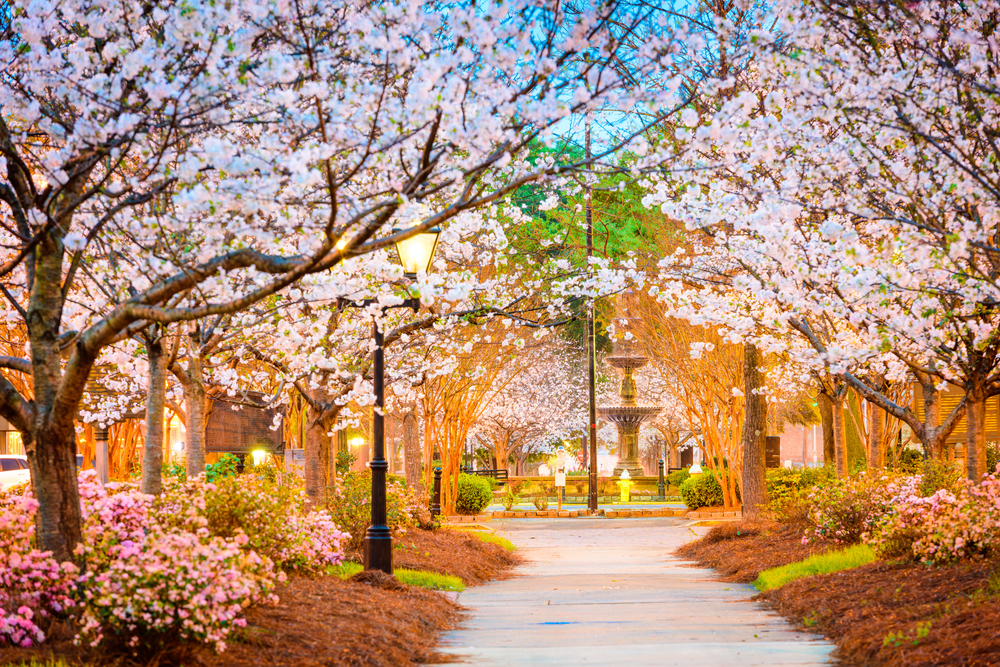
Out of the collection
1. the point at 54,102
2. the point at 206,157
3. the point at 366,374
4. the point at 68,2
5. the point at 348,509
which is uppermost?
the point at 68,2

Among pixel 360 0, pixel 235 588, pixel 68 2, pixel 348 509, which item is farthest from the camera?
pixel 348 509

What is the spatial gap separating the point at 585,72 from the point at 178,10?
2664 mm

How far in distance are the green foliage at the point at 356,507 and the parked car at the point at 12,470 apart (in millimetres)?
12945

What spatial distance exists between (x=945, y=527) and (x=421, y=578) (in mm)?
5680

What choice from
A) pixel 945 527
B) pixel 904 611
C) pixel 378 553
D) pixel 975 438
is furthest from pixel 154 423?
pixel 975 438

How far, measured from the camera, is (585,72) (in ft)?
20.9

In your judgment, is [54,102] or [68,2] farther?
[54,102]

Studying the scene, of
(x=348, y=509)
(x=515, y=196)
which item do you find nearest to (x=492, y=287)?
(x=515, y=196)

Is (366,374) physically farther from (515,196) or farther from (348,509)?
(515,196)

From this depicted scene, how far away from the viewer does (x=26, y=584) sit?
19.3ft

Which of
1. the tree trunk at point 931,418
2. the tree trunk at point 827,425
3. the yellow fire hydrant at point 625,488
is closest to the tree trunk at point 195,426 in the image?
the tree trunk at point 931,418

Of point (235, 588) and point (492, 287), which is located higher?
point (492, 287)

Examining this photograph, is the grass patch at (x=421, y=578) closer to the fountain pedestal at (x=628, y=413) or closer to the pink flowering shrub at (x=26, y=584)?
the pink flowering shrub at (x=26, y=584)

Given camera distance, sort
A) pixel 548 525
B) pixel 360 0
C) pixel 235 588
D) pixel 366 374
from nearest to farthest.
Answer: pixel 235 588 → pixel 360 0 → pixel 366 374 → pixel 548 525
